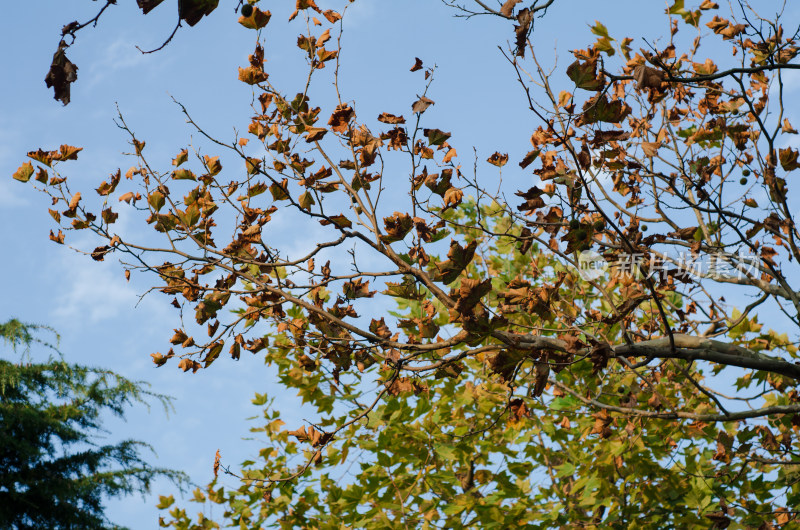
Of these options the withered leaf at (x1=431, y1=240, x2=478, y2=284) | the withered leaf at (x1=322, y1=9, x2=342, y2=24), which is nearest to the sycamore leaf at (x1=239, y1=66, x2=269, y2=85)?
the withered leaf at (x1=322, y1=9, x2=342, y2=24)

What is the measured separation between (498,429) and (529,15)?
3752 mm

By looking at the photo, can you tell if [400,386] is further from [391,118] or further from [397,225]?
[391,118]

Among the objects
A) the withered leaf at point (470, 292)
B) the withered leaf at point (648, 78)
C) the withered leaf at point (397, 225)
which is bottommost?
the withered leaf at point (470, 292)

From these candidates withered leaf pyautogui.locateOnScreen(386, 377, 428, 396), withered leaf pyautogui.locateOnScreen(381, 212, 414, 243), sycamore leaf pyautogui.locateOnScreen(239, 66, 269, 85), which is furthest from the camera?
sycamore leaf pyautogui.locateOnScreen(239, 66, 269, 85)

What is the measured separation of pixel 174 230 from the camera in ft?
11.5

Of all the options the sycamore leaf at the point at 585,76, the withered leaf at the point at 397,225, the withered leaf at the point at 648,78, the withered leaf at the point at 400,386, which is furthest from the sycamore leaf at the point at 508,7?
the withered leaf at the point at 400,386

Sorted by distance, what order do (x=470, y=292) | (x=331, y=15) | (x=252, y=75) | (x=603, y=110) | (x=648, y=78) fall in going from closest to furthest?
1. (x=470, y=292)
2. (x=648, y=78)
3. (x=603, y=110)
4. (x=252, y=75)
5. (x=331, y=15)

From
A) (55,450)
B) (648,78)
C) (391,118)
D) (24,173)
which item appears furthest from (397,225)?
(55,450)

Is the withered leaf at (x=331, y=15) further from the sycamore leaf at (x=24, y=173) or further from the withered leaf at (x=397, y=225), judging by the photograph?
the sycamore leaf at (x=24, y=173)

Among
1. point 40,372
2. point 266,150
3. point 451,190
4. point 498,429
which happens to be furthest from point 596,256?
point 40,372

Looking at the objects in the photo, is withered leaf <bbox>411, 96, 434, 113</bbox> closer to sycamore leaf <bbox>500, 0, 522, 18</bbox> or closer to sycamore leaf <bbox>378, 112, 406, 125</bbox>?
sycamore leaf <bbox>378, 112, 406, 125</bbox>

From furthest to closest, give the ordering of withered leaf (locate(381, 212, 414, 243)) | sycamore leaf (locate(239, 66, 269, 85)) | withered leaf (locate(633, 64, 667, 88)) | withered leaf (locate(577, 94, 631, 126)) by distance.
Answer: sycamore leaf (locate(239, 66, 269, 85))
withered leaf (locate(577, 94, 631, 126))
withered leaf (locate(381, 212, 414, 243))
withered leaf (locate(633, 64, 667, 88))

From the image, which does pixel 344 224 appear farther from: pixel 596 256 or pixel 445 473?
pixel 445 473

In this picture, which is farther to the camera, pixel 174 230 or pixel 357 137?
pixel 174 230
